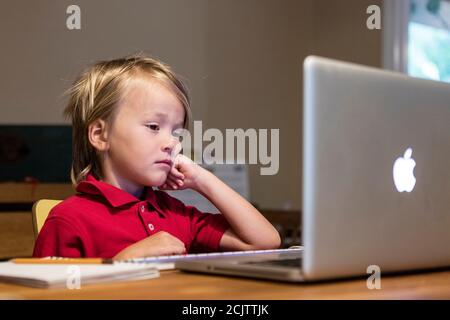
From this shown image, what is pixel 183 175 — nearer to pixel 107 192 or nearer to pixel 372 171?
pixel 107 192

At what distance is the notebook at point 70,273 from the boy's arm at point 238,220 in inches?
19.2

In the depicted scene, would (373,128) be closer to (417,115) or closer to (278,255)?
(417,115)

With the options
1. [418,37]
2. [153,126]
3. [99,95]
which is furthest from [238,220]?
[418,37]

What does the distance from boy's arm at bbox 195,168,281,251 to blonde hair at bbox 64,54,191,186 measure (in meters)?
0.14

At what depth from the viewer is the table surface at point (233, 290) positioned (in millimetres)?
718

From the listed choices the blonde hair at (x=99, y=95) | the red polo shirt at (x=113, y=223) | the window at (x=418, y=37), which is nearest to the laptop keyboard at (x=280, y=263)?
the red polo shirt at (x=113, y=223)

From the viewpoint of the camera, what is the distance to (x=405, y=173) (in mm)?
876

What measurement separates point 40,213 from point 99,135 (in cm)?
19

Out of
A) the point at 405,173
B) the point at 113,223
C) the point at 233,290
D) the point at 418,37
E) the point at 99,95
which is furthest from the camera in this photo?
the point at 418,37

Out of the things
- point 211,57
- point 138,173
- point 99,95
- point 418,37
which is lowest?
point 138,173

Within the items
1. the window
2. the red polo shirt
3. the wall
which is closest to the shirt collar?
the red polo shirt

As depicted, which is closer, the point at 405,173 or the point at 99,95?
the point at 405,173

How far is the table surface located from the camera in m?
0.72

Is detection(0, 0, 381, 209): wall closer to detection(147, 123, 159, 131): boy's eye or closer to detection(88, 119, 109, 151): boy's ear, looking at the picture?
detection(88, 119, 109, 151): boy's ear
